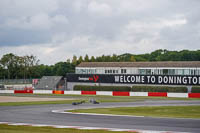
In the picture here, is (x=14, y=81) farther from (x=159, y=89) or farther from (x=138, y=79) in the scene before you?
(x=159, y=89)

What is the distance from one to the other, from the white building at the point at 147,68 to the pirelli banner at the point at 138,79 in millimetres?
4759

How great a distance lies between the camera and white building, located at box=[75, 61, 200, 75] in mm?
71625

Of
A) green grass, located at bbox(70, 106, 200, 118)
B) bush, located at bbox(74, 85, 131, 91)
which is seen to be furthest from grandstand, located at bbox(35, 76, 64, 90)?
green grass, located at bbox(70, 106, 200, 118)

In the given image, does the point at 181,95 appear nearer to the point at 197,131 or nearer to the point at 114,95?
the point at 114,95

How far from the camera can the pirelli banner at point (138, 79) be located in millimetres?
66688

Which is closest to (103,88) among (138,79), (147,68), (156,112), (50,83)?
(138,79)

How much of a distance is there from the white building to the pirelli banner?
4.76m

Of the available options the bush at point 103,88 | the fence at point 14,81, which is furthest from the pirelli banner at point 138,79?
the fence at point 14,81

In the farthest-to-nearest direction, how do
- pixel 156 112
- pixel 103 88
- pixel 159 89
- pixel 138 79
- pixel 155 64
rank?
pixel 155 64
pixel 103 88
pixel 138 79
pixel 159 89
pixel 156 112

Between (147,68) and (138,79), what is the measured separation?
6.26m

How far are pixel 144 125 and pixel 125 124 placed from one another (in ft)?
4.40

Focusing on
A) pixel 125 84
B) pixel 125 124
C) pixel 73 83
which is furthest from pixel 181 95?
pixel 125 124

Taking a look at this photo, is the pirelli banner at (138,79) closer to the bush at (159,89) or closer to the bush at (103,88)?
the bush at (103,88)

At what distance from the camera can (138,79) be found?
7156 cm
